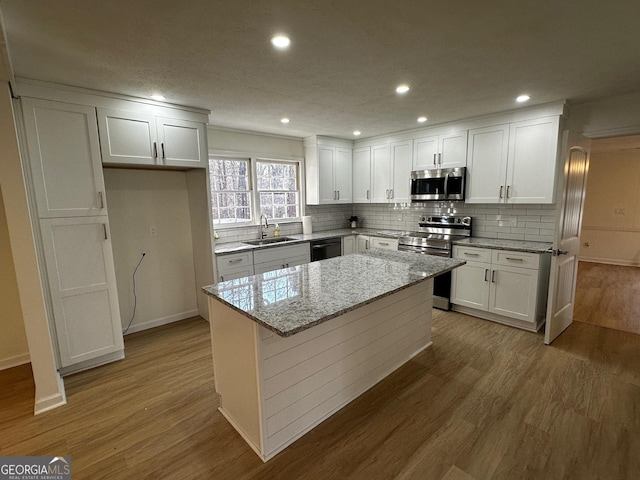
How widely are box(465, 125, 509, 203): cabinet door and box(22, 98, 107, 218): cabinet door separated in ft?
13.1

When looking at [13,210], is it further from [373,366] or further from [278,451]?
[373,366]

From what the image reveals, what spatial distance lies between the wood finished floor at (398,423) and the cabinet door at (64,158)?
58.5 inches

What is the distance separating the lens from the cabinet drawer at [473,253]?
3.57 metres

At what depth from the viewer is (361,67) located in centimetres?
221

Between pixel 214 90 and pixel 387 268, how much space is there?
210cm

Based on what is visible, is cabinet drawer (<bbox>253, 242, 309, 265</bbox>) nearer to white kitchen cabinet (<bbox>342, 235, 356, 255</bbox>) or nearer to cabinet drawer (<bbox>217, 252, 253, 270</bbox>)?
cabinet drawer (<bbox>217, 252, 253, 270</bbox>)

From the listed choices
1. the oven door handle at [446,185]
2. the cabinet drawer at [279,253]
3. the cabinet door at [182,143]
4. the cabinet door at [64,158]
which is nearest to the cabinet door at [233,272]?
the cabinet drawer at [279,253]

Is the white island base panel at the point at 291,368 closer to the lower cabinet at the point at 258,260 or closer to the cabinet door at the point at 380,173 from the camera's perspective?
the lower cabinet at the point at 258,260

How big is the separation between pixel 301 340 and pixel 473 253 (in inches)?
106

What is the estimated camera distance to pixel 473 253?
12.1 ft

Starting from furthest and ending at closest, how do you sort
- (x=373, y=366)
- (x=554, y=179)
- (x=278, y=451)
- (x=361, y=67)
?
(x=554, y=179), (x=373, y=366), (x=361, y=67), (x=278, y=451)

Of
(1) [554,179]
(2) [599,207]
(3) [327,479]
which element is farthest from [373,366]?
(2) [599,207]

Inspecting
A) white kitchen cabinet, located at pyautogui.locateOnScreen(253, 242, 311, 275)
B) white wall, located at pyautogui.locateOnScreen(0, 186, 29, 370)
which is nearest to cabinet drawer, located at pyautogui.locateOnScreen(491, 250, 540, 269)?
white kitchen cabinet, located at pyautogui.locateOnScreen(253, 242, 311, 275)

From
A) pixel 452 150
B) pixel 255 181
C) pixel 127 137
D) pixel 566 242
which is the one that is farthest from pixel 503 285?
pixel 127 137
